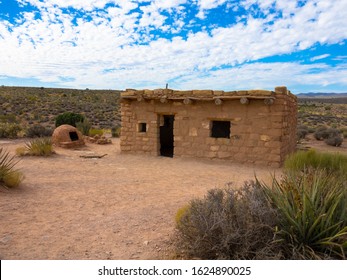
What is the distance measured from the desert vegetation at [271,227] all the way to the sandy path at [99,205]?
0.55m

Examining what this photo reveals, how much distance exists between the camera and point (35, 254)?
353cm

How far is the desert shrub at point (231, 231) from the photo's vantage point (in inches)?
118

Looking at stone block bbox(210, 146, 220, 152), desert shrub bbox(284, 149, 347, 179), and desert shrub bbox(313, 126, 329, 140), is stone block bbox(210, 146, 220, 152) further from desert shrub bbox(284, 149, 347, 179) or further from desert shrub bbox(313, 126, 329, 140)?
desert shrub bbox(313, 126, 329, 140)

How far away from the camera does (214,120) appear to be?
10.3 m

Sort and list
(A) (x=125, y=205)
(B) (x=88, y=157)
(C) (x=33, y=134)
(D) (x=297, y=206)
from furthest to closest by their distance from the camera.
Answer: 1. (C) (x=33, y=134)
2. (B) (x=88, y=157)
3. (A) (x=125, y=205)
4. (D) (x=297, y=206)

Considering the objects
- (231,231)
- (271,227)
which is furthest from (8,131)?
(271,227)

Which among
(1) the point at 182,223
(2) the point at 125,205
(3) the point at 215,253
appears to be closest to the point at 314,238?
(3) the point at 215,253

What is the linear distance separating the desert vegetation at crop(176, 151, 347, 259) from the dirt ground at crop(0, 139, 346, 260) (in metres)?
0.53

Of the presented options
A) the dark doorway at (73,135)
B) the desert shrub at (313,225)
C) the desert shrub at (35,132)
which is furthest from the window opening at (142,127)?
the desert shrub at (313,225)

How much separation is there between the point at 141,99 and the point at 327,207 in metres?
8.29

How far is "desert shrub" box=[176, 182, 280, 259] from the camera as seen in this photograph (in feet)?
9.80

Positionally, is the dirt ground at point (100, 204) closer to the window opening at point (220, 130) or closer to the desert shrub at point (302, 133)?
the window opening at point (220, 130)

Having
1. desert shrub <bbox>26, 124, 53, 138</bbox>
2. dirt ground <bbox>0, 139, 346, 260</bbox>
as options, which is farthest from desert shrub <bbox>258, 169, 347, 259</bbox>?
desert shrub <bbox>26, 124, 53, 138</bbox>
